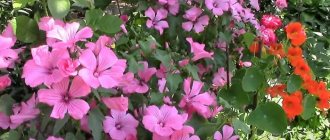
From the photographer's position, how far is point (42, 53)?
41.4 inches

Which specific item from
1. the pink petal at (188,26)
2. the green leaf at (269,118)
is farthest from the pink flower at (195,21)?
the green leaf at (269,118)

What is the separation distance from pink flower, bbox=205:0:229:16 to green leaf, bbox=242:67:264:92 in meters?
0.23

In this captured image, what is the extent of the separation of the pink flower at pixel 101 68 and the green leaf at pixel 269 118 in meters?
0.76

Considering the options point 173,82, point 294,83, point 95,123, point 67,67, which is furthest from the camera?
point 294,83

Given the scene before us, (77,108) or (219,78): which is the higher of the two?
(77,108)

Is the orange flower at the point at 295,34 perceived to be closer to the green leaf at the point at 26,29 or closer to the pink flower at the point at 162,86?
the pink flower at the point at 162,86

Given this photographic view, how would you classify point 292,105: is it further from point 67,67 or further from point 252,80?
point 67,67

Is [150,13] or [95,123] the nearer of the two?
[95,123]

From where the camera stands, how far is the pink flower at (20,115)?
3.86ft

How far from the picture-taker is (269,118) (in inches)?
69.3

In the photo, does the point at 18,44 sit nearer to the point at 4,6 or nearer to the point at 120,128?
the point at 120,128

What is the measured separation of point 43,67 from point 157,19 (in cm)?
85

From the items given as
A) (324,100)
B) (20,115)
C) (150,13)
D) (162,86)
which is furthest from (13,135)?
(324,100)

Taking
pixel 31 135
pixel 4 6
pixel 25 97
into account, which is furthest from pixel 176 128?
pixel 4 6
